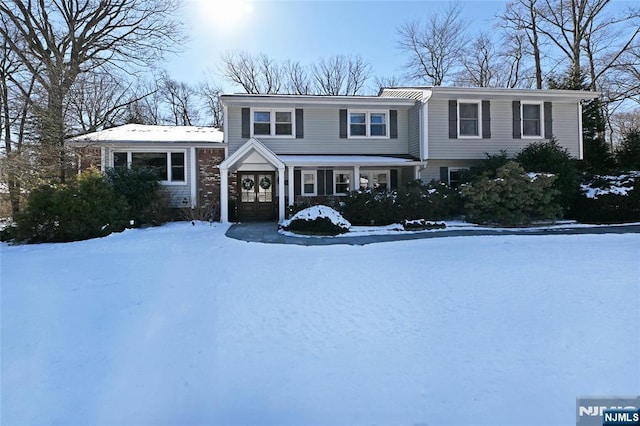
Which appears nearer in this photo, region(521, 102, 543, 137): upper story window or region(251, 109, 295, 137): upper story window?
region(251, 109, 295, 137): upper story window

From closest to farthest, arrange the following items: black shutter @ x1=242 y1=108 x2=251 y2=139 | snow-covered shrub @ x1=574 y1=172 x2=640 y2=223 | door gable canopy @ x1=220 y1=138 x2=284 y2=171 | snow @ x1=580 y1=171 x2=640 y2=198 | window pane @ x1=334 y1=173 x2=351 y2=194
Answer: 1. snow-covered shrub @ x1=574 y1=172 x2=640 y2=223
2. snow @ x1=580 y1=171 x2=640 y2=198
3. door gable canopy @ x1=220 y1=138 x2=284 y2=171
4. black shutter @ x1=242 y1=108 x2=251 y2=139
5. window pane @ x1=334 y1=173 x2=351 y2=194

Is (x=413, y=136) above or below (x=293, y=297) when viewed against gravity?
above

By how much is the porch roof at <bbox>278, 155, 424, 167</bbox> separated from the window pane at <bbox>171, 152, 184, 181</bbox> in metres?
4.23

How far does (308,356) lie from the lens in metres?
4.16

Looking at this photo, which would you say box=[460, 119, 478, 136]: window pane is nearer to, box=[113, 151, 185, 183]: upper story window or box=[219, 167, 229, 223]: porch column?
box=[219, 167, 229, 223]: porch column

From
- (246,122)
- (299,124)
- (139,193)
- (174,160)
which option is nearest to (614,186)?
(299,124)

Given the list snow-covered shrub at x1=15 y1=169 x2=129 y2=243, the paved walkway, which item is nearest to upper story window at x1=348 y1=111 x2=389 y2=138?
the paved walkway

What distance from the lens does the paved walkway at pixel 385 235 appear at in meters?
10.4

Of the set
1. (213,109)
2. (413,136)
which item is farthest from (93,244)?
(213,109)

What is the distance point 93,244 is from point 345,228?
7361 millimetres

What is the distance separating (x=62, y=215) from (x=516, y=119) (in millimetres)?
17883

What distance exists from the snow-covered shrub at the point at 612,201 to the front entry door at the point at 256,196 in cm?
1232

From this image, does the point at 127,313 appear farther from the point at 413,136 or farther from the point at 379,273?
the point at 413,136

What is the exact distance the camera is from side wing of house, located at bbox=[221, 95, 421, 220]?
15.7 meters
